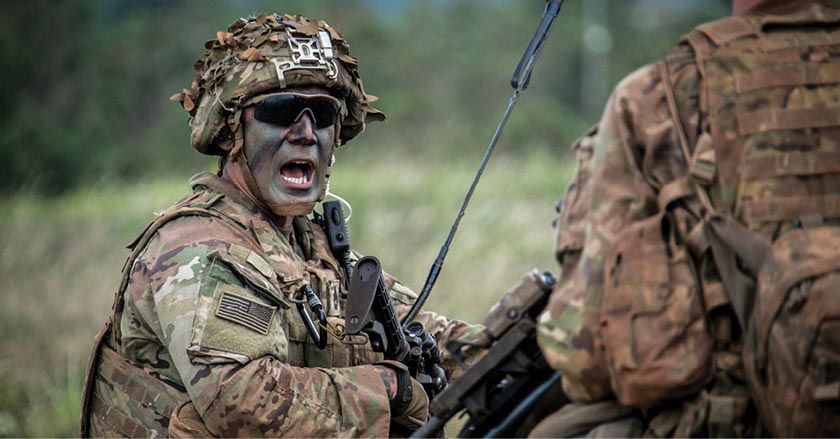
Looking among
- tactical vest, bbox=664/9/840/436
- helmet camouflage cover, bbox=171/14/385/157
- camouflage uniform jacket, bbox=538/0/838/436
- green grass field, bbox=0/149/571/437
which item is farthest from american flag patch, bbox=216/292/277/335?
green grass field, bbox=0/149/571/437

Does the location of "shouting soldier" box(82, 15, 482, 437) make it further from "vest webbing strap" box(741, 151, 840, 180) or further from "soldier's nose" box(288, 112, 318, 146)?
"vest webbing strap" box(741, 151, 840, 180)

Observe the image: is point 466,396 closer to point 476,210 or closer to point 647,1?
point 476,210

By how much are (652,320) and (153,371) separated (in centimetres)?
242

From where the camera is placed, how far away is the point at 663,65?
10.6 ft

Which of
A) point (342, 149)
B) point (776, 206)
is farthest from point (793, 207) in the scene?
point (342, 149)

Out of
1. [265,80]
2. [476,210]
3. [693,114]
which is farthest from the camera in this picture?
→ [476,210]

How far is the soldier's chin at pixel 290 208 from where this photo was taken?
5.11 m

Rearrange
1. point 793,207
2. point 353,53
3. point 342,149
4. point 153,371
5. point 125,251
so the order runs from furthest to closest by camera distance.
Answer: point 353,53, point 342,149, point 125,251, point 153,371, point 793,207

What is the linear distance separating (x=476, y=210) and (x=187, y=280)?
901cm

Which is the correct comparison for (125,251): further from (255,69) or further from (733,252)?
(733,252)

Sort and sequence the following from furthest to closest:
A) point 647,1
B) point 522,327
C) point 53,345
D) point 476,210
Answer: point 647,1 → point 476,210 → point 53,345 → point 522,327

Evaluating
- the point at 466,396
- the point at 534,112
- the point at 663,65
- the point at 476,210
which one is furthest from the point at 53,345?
the point at 534,112

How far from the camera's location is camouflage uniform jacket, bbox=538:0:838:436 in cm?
311

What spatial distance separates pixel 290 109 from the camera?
16.6 feet
